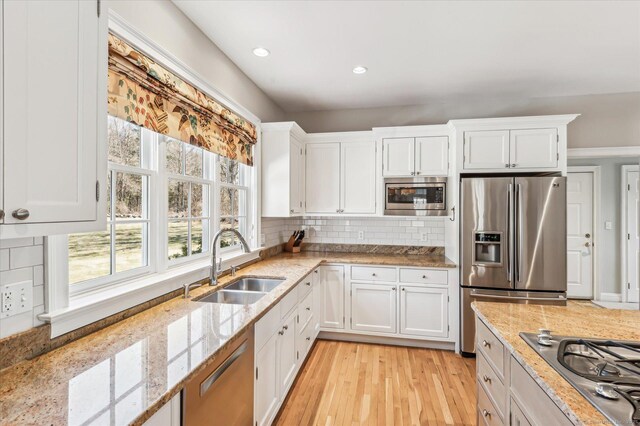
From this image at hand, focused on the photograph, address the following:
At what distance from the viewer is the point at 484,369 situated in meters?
1.68

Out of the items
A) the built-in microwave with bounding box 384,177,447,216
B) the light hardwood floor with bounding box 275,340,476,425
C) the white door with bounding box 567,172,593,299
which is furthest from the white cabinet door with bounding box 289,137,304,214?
the white door with bounding box 567,172,593,299

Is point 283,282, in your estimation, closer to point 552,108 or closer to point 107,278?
point 107,278

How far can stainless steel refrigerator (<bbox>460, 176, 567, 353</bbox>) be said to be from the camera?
3.03 metres

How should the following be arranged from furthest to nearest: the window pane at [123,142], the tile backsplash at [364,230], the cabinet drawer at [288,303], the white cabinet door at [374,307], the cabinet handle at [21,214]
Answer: the tile backsplash at [364,230] → the white cabinet door at [374,307] → the cabinet drawer at [288,303] → the window pane at [123,142] → the cabinet handle at [21,214]

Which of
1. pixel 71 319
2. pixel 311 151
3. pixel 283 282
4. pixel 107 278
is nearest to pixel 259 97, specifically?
pixel 311 151

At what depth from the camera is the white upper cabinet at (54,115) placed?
858mm

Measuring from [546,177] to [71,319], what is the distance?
3.66 m

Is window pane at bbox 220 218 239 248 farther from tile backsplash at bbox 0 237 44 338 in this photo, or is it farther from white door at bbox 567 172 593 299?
white door at bbox 567 172 593 299

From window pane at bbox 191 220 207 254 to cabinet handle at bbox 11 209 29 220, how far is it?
1534 millimetres

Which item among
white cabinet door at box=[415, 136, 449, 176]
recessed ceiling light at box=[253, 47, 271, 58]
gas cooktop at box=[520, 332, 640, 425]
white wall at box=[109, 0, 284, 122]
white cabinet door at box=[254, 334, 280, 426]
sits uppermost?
recessed ceiling light at box=[253, 47, 271, 58]

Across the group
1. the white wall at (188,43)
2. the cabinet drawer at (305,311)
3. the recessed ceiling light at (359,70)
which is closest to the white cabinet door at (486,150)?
the recessed ceiling light at (359,70)

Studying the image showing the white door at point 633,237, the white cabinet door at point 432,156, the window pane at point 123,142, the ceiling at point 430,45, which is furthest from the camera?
the white door at point 633,237

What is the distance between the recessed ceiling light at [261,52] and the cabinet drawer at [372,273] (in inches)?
87.4

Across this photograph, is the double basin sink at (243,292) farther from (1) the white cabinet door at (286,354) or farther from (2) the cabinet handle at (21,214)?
(2) the cabinet handle at (21,214)
